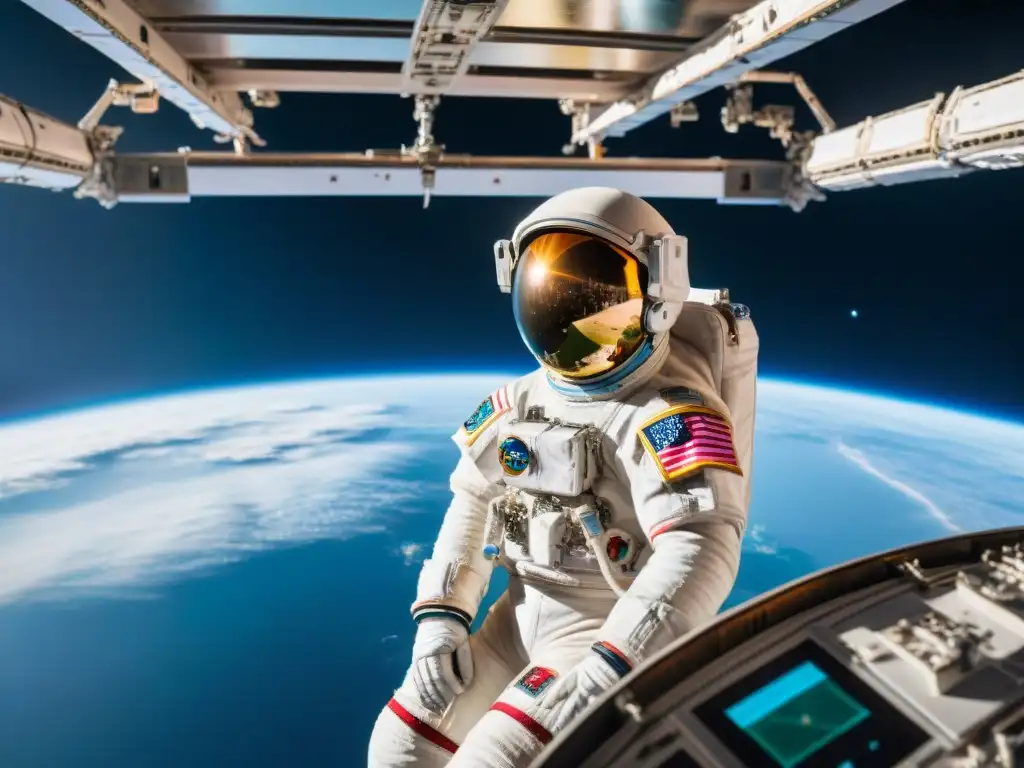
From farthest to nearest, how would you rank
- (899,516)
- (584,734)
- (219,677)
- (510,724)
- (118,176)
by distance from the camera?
(899,516)
(219,677)
(118,176)
(510,724)
(584,734)

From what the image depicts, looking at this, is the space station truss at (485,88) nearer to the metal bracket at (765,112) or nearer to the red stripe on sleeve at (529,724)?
the metal bracket at (765,112)

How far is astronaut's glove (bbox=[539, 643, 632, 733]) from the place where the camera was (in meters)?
1.46

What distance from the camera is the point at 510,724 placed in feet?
Answer: 5.01

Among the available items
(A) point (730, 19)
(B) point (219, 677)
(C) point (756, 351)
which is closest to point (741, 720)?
(C) point (756, 351)

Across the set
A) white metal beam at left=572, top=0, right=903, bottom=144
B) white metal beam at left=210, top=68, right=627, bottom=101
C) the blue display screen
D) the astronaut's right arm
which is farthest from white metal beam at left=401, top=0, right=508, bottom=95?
the blue display screen

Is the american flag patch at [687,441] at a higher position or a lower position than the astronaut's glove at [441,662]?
higher

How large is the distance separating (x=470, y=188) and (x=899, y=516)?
1331 centimetres

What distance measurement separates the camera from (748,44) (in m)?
3.04

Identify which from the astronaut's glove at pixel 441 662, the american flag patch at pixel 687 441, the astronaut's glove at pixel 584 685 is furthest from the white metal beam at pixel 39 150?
the astronaut's glove at pixel 584 685

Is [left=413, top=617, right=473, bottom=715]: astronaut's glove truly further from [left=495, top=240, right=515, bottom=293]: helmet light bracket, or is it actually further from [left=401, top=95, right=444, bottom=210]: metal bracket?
[left=401, top=95, right=444, bottom=210]: metal bracket

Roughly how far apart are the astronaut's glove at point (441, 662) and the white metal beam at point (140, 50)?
2.60 m

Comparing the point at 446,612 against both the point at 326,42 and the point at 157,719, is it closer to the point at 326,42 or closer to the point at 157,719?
the point at 326,42

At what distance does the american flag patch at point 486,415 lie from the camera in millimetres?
2086

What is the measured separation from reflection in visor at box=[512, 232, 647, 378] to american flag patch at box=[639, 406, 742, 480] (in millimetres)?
213
